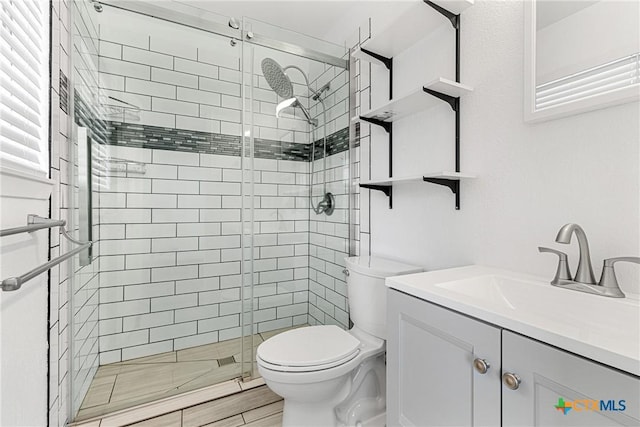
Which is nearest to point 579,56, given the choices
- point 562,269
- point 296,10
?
point 562,269

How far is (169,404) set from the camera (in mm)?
1633

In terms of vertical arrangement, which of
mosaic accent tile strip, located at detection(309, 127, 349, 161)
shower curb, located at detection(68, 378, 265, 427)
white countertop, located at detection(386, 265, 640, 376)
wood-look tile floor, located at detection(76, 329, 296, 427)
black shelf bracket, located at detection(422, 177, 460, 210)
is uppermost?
mosaic accent tile strip, located at detection(309, 127, 349, 161)

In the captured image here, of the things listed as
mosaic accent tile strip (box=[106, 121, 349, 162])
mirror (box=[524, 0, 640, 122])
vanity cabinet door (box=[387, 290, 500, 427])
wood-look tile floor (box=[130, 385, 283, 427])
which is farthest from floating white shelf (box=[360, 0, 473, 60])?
wood-look tile floor (box=[130, 385, 283, 427])

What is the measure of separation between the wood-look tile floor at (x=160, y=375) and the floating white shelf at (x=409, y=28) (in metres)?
1.88

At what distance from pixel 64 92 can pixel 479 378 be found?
1.96 m

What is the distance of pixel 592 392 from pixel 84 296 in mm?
2026

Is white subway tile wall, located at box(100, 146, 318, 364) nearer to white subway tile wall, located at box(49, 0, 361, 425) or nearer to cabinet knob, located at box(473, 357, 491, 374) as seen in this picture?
white subway tile wall, located at box(49, 0, 361, 425)

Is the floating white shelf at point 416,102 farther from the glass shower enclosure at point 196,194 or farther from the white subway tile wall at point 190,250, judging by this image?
the white subway tile wall at point 190,250

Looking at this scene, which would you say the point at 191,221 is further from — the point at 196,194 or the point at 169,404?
the point at 169,404

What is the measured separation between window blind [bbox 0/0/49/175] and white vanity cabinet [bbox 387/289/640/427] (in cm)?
130

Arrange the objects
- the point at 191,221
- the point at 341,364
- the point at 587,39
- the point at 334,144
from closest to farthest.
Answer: the point at 587,39 < the point at 341,364 < the point at 191,221 < the point at 334,144

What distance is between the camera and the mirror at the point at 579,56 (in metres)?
0.90

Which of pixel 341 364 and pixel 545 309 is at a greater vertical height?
pixel 545 309

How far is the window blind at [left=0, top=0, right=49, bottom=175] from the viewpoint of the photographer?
90cm
